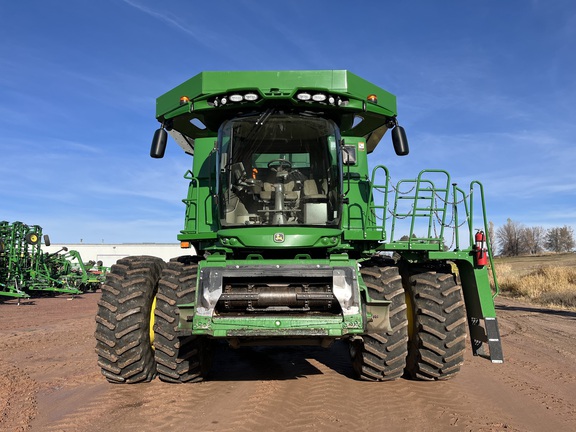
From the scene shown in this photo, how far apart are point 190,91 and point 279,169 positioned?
1.56 meters

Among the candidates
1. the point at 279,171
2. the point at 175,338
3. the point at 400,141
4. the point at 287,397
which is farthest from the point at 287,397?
Result: the point at 400,141

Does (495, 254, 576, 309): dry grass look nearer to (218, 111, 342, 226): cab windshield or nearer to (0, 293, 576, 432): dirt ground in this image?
(0, 293, 576, 432): dirt ground

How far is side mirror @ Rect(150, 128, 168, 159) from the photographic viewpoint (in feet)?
21.3

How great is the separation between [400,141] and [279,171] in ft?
5.67

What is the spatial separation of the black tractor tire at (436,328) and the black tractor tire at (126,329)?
335cm

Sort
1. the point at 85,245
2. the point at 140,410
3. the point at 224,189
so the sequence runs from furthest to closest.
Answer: the point at 85,245 < the point at 224,189 < the point at 140,410

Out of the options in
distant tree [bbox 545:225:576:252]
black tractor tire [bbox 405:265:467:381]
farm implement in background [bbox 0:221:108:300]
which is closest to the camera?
black tractor tire [bbox 405:265:467:381]

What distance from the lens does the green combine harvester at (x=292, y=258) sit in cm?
523

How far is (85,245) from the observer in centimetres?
5266

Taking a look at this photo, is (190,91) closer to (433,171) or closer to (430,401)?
(433,171)

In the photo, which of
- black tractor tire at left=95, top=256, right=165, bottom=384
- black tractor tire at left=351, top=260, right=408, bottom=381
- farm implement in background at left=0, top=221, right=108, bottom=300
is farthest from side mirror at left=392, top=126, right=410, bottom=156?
farm implement in background at left=0, top=221, right=108, bottom=300

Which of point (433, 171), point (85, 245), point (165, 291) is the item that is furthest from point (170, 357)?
point (85, 245)

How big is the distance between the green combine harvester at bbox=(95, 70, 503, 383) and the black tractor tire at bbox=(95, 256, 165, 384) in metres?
0.01

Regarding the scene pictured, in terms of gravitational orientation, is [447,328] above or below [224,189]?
below
